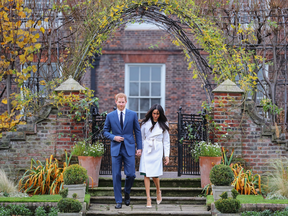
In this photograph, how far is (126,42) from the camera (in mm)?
12430

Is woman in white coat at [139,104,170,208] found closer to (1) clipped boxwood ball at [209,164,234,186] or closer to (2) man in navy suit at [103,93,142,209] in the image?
(2) man in navy suit at [103,93,142,209]

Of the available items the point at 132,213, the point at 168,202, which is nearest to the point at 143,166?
the point at 132,213

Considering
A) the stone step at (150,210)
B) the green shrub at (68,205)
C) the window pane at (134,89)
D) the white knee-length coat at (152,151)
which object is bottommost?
the stone step at (150,210)

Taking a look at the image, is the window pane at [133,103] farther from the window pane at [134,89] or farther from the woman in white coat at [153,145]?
the woman in white coat at [153,145]

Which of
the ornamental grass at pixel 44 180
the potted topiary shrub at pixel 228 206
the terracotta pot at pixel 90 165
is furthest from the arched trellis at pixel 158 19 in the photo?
the potted topiary shrub at pixel 228 206

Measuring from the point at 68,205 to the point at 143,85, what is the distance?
318 inches

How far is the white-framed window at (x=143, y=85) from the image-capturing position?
41.1 ft

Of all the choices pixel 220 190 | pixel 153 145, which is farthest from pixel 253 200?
pixel 153 145

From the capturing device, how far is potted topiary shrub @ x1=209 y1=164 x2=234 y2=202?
17.7ft

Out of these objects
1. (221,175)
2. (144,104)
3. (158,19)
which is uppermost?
(158,19)

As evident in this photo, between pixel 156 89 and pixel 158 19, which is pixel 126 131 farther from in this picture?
pixel 156 89

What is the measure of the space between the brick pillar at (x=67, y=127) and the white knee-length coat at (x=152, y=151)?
87.0 inches

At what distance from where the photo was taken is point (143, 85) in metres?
12.6

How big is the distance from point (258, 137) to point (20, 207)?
196 inches
